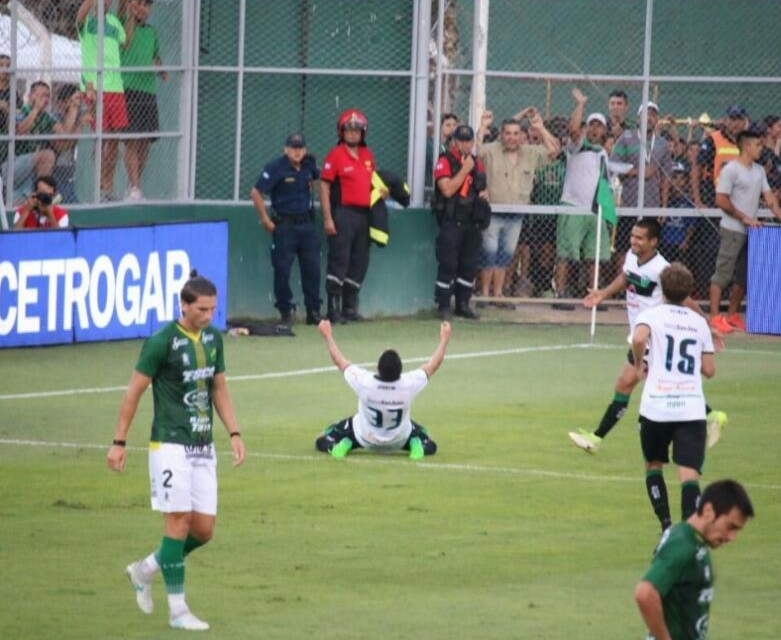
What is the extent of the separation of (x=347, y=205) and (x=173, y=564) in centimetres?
1494

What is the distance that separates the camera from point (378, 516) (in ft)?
46.6

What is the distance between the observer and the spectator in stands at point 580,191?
26.7 meters

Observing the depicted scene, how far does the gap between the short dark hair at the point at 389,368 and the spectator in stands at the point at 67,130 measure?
9.31 metres

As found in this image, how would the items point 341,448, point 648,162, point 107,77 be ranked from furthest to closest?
point 648,162 < point 107,77 < point 341,448

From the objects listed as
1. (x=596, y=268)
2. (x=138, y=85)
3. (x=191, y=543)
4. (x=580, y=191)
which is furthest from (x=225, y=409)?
(x=580, y=191)

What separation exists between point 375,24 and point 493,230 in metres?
3.07

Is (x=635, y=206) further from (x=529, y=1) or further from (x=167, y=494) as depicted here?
(x=167, y=494)

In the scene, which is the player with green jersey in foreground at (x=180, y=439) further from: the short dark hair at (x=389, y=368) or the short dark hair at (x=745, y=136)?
the short dark hair at (x=745, y=136)

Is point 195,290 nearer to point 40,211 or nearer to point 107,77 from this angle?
point 40,211

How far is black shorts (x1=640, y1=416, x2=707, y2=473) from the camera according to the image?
1297 centimetres

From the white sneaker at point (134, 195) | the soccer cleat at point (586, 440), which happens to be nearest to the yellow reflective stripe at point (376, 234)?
the white sneaker at point (134, 195)

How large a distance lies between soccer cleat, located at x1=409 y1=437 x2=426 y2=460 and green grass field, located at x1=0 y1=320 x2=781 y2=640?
0.15 meters

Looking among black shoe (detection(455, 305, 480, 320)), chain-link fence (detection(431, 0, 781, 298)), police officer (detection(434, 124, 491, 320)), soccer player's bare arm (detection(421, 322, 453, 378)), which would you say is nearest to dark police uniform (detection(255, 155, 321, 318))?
police officer (detection(434, 124, 491, 320))

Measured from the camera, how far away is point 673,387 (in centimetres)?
1299
